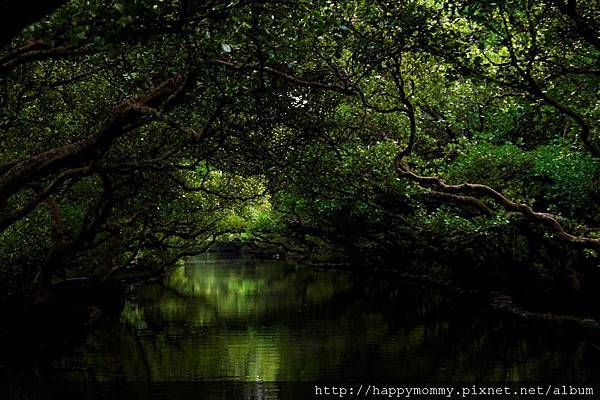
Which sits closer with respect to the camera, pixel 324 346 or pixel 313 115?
pixel 313 115

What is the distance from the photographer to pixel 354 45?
12.7 meters

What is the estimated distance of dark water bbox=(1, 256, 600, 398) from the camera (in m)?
16.1

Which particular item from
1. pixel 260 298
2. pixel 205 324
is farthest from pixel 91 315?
pixel 260 298

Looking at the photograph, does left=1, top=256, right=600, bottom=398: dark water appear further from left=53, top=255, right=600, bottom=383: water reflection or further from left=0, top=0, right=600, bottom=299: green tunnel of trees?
left=0, top=0, right=600, bottom=299: green tunnel of trees

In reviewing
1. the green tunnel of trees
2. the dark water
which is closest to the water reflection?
the dark water

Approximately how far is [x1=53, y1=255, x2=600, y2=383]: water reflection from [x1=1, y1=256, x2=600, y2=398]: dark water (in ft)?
0.11

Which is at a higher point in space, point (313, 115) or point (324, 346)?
point (313, 115)

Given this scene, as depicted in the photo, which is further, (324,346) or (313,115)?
(324,346)

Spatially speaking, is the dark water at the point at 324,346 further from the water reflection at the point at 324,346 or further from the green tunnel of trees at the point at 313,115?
the green tunnel of trees at the point at 313,115

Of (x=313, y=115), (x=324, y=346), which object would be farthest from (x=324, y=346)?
(x=313, y=115)

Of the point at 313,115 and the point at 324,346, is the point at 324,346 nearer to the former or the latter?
the point at 324,346

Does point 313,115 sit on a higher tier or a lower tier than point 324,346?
higher

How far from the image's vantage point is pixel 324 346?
20281 mm

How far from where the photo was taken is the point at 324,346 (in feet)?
66.5
